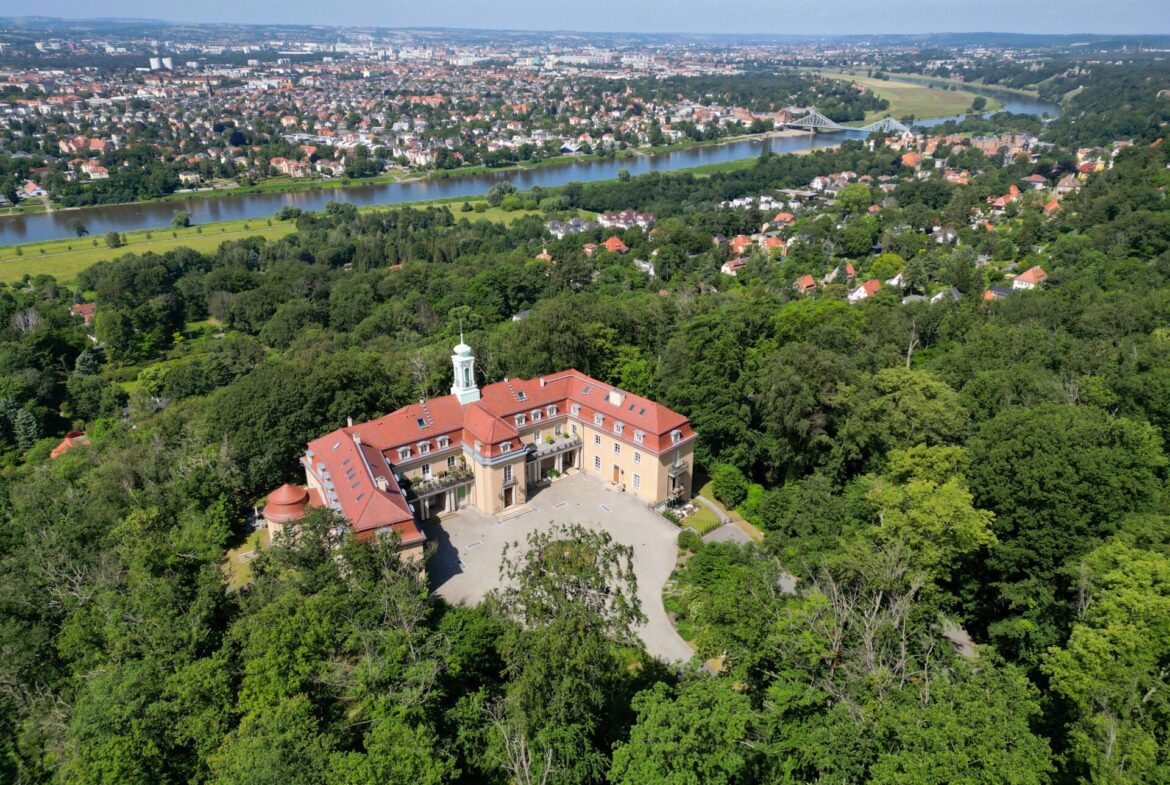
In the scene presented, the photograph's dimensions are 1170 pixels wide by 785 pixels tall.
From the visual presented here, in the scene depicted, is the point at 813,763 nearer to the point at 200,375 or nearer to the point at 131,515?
the point at 131,515

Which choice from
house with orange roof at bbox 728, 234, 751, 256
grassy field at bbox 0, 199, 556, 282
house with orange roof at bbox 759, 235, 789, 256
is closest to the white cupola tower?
house with orange roof at bbox 759, 235, 789, 256

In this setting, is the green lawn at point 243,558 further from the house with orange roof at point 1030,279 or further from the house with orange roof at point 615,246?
the house with orange roof at point 1030,279

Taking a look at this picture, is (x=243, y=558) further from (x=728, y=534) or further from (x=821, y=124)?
(x=821, y=124)

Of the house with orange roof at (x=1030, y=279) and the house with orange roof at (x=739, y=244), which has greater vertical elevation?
the house with orange roof at (x=1030, y=279)

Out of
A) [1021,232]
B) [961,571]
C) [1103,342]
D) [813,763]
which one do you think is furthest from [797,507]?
[1021,232]

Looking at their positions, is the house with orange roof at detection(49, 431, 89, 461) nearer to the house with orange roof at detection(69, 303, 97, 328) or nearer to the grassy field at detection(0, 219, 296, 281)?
the house with orange roof at detection(69, 303, 97, 328)

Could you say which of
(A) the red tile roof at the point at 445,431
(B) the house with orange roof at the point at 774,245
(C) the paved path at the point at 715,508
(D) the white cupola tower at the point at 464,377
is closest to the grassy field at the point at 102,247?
(B) the house with orange roof at the point at 774,245
